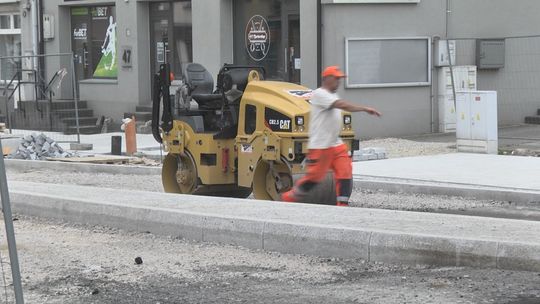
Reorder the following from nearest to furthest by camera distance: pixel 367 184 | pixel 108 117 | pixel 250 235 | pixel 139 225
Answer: pixel 250 235 < pixel 139 225 < pixel 367 184 < pixel 108 117

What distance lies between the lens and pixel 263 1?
21297 millimetres

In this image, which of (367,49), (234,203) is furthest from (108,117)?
(234,203)

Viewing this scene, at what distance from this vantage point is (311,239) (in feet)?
27.6

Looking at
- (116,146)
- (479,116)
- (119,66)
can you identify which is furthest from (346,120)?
(119,66)

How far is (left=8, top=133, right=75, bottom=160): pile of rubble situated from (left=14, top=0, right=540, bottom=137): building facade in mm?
4866

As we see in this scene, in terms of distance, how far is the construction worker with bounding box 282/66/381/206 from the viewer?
9.87 metres

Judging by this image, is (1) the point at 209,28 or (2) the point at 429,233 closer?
(2) the point at 429,233

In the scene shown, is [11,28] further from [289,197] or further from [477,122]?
[289,197]

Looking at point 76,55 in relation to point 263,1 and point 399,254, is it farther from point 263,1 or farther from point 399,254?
point 399,254

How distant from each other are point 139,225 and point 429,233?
3391mm

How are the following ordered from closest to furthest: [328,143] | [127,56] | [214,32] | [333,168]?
[328,143] → [333,168] → [214,32] → [127,56]

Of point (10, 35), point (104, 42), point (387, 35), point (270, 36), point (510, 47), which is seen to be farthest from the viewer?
point (10, 35)

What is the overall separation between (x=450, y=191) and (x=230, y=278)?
562 cm

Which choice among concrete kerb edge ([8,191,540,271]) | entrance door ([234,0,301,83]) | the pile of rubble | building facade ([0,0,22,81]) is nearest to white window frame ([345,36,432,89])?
entrance door ([234,0,301,83])
